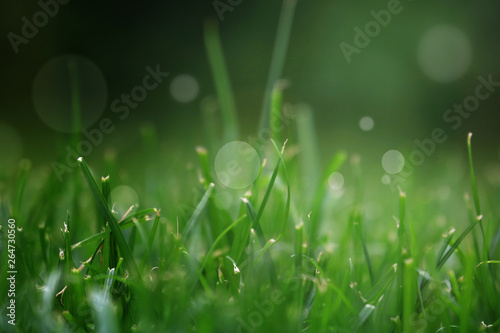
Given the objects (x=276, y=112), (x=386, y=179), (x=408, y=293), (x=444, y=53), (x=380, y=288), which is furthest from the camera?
(x=444, y=53)

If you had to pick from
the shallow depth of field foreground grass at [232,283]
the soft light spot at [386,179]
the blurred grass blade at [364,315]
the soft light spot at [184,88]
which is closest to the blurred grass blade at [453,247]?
the shallow depth of field foreground grass at [232,283]

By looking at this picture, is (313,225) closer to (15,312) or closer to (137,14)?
(15,312)

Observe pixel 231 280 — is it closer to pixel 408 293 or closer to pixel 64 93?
pixel 408 293

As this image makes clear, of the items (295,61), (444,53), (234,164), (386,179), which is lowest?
(386,179)

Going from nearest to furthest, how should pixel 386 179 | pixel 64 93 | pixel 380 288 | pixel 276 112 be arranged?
pixel 380 288, pixel 276 112, pixel 386 179, pixel 64 93

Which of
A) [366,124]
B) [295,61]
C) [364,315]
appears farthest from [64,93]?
[364,315]

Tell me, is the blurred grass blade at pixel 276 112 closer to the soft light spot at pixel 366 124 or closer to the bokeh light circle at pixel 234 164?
the bokeh light circle at pixel 234 164
